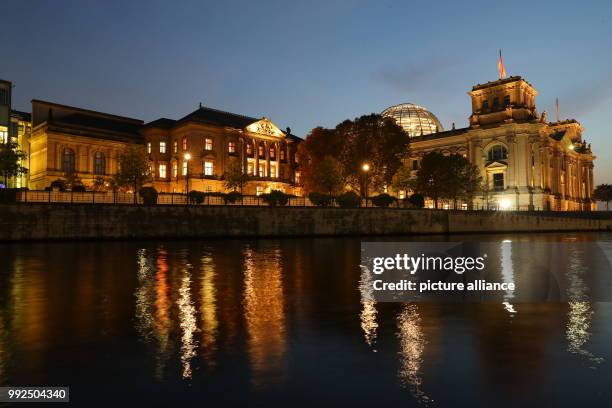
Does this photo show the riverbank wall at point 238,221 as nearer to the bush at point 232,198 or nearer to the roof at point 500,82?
the bush at point 232,198

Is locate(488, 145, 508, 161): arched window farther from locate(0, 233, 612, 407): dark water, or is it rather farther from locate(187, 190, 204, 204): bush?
locate(0, 233, 612, 407): dark water

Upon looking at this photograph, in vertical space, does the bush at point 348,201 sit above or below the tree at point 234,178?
below

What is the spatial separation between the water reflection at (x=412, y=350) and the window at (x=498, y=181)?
90.8 metres

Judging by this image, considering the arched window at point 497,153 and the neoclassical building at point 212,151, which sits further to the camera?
the arched window at point 497,153

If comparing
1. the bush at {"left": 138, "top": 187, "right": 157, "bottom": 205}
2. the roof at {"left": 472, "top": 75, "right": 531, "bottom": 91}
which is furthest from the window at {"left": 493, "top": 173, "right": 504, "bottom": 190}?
the bush at {"left": 138, "top": 187, "right": 157, "bottom": 205}

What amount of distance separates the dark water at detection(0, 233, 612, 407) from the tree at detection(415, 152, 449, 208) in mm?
58955

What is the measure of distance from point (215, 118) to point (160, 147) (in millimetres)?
10513

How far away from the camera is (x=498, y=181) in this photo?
Answer: 93750 mm

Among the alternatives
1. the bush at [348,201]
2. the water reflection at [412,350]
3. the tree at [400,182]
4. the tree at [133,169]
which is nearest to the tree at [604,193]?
the tree at [400,182]

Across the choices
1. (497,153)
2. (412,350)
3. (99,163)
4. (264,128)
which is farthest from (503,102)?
(412,350)

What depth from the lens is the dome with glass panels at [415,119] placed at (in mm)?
123125

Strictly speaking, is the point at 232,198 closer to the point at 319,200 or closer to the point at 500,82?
the point at 319,200

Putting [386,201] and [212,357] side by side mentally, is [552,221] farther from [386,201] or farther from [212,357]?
[212,357]

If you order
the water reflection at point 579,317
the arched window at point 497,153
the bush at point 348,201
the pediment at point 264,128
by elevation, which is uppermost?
the pediment at point 264,128
